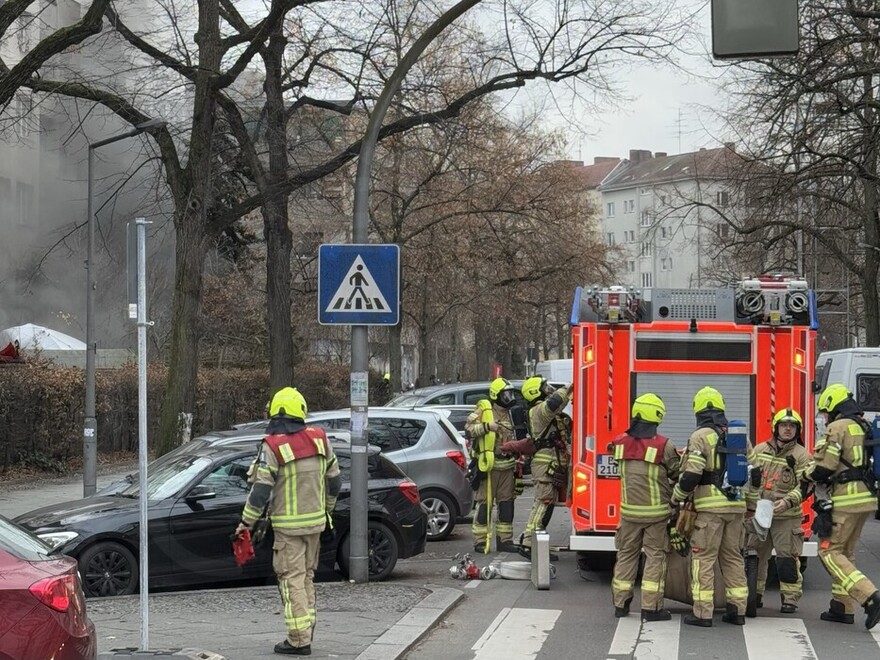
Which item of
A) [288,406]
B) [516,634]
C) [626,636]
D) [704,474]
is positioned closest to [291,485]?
[288,406]

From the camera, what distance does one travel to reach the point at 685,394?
11.8 m

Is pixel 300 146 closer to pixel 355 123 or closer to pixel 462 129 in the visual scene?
pixel 462 129

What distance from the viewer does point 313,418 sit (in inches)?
648

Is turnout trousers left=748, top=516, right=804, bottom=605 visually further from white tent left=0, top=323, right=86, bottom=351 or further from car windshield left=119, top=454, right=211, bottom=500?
white tent left=0, top=323, right=86, bottom=351

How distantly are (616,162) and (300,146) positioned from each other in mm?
105948

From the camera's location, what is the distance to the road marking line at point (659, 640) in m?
8.73

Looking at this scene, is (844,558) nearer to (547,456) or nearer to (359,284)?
(547,456)

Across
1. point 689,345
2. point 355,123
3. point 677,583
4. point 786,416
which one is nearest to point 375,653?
point 677,583

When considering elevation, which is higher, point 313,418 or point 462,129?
point 462,129

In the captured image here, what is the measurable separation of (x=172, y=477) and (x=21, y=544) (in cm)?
610

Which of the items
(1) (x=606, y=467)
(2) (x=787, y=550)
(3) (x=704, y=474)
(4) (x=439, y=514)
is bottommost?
(4) (x=439, y=514)

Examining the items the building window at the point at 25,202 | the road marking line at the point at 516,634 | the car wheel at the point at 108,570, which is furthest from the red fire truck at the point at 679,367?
the building window at the point at 25,202

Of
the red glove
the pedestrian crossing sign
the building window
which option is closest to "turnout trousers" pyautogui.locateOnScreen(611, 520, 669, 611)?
the pedestrian crossing sign

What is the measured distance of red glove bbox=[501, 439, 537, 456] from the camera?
1324 centimetres
